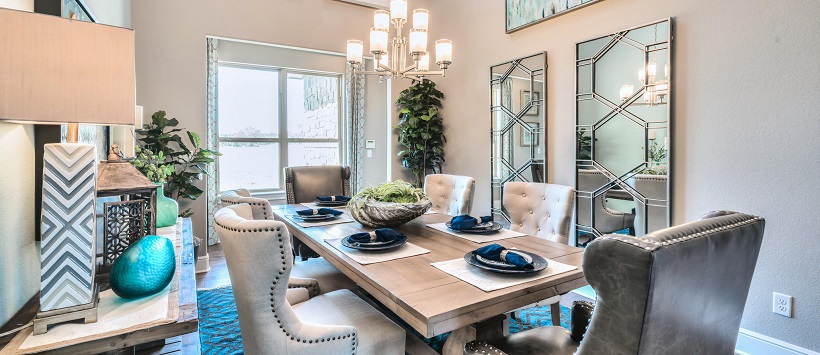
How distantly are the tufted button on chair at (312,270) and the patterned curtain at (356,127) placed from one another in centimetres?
266

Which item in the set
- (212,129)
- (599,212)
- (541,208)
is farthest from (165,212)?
(599,212)

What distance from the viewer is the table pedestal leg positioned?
1.25 m

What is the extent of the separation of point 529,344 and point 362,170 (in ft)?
12.7

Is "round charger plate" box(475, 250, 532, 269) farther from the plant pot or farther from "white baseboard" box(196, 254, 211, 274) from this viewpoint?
"white baseboard" box(196, 254, 211, 274)

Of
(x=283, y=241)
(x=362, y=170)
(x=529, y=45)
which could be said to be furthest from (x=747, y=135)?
(x=362, y=170)

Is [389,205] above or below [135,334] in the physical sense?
above

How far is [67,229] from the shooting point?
0.91m

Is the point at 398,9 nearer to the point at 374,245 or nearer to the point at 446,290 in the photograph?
the point at 374,245

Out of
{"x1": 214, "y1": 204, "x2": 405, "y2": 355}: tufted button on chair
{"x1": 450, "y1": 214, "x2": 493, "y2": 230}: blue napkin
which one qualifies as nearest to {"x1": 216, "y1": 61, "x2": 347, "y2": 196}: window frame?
{"x1": 450, "y1": 214, "x2": 493, "y2": 230}: blue napkin

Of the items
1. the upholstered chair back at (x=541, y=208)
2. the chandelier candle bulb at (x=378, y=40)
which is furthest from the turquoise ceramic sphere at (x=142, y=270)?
the upholstered chair back at (x=541, y=208)

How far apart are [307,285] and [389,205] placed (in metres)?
0.56

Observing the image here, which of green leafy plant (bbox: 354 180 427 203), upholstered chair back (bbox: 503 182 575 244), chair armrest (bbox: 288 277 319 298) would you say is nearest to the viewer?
chair armrest (bbox: 288 277 319 298)

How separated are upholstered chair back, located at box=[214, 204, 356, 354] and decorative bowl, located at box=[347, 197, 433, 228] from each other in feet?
2.21
